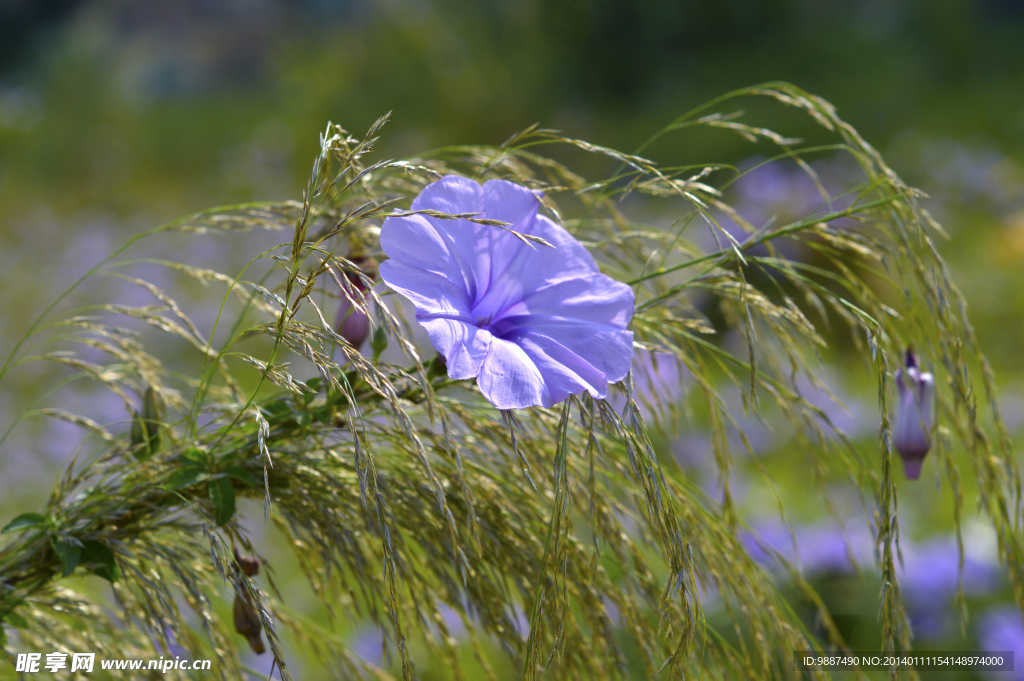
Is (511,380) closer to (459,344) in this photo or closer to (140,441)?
(459,344)

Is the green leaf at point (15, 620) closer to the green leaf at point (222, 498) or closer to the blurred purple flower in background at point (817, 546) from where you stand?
the green leaf at point (222, 498)

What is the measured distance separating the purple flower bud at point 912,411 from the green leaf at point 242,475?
0.54 meters

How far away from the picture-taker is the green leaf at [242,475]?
58 centimetres

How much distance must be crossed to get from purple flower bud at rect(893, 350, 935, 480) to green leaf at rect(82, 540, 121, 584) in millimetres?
656

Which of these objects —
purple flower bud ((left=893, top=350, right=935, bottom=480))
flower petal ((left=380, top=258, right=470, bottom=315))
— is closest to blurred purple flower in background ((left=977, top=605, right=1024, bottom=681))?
purple flower bud ((left=893, top=350, right=935, bottom=480))

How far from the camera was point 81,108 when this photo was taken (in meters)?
7.52

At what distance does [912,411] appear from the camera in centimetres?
67

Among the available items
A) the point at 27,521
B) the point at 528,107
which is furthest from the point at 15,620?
the point at 528,107

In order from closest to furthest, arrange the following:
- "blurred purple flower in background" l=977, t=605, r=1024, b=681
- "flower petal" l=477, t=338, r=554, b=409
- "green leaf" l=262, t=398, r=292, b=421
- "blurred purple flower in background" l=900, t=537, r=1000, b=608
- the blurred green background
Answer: "flower petal" l=477, t=338, r=554, b=409, "green leaf" l=262, t=398, r=292, b=421, "blurred purple flower in background" l=977, t=605, r=1024, b=681, "blurred purple flower in background" l=900, t=537, r=1000, b=608, the blurred green background

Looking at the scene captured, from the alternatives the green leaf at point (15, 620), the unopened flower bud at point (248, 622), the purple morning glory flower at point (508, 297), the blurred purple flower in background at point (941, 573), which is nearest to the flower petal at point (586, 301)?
the purple morning glory flower at point (508, 297)

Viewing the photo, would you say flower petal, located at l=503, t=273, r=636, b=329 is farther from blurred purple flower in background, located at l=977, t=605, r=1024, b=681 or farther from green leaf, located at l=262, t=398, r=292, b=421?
blurred purple flower in background, located at l=977, t=605, r=1024, b=681

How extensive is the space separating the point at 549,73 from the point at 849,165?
4022 mm

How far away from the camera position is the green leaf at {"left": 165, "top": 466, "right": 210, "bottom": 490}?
22.9 inches

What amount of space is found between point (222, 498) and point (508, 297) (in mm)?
269
